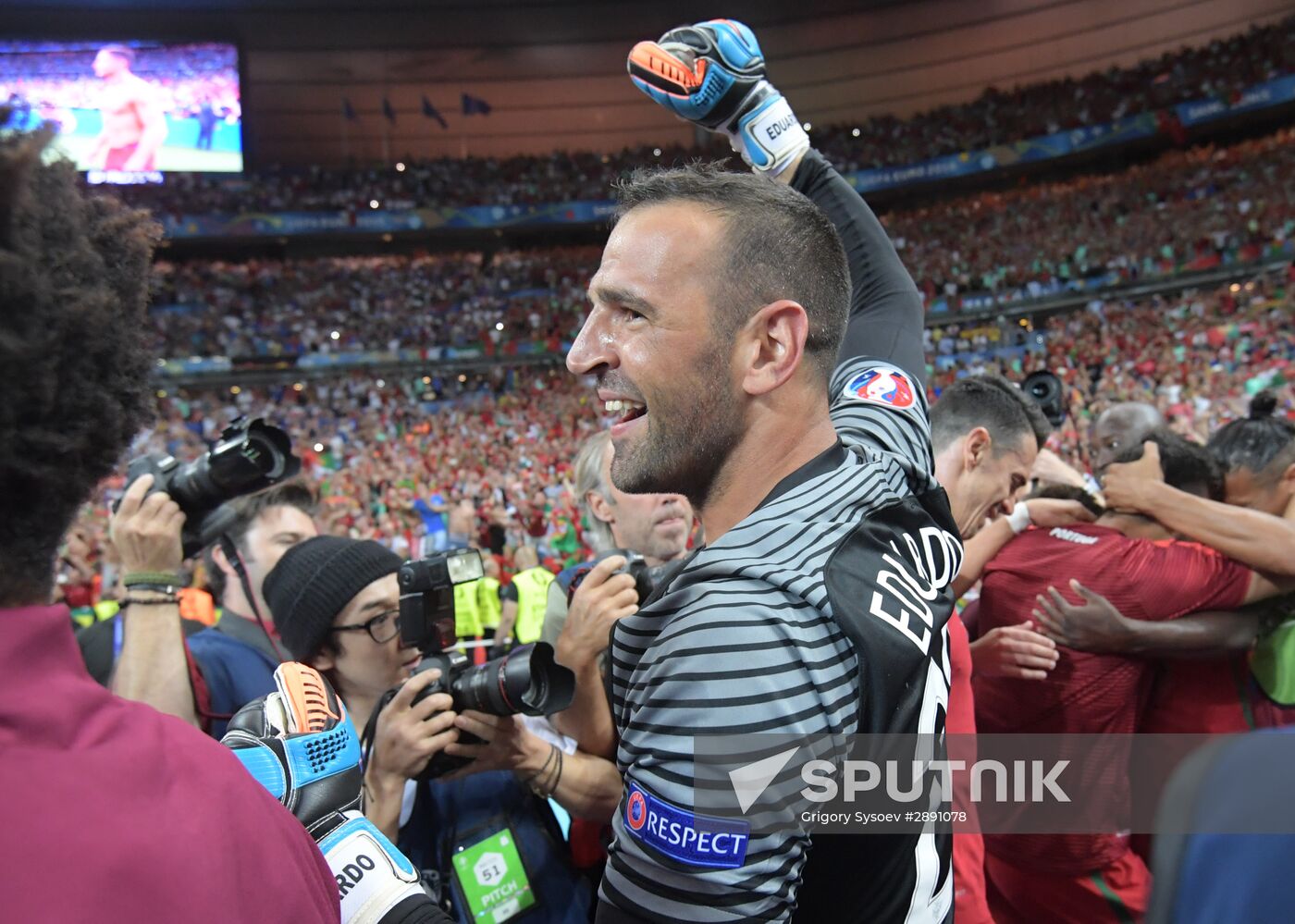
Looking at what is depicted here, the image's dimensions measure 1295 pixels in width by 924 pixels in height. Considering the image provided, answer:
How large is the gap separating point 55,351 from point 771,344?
836mm

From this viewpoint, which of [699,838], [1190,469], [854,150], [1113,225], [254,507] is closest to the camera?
[699,838]

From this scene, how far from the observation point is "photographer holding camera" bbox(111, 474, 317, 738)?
2012 mm

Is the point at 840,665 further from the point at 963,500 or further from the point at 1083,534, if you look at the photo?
the point at 1083,534

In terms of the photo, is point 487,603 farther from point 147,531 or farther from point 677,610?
point 677,610

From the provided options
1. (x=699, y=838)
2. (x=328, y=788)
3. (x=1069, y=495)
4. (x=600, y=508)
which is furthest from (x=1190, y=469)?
(x=328, y=788)

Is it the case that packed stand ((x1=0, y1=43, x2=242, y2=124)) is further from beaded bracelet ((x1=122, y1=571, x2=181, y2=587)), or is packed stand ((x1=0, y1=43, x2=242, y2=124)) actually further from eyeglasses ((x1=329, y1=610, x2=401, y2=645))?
eyeglasses ((x1=329, y1=610, x2=401, y2=645))

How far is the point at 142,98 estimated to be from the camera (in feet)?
73.0

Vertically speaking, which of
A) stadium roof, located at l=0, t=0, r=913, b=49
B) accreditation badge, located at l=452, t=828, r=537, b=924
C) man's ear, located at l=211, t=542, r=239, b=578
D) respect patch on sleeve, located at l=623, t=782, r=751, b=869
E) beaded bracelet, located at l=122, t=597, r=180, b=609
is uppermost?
stadium roof, located at l=0, t=0, r=913, b=49

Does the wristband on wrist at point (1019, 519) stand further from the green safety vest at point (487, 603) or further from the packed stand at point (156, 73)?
the packed stand at point (156, 73)

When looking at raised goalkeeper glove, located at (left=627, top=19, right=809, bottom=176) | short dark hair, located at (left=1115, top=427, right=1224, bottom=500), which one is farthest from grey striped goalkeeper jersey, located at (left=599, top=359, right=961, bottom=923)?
short dark hair, located at (left=1115, top=427, right=1224, bottom=500)

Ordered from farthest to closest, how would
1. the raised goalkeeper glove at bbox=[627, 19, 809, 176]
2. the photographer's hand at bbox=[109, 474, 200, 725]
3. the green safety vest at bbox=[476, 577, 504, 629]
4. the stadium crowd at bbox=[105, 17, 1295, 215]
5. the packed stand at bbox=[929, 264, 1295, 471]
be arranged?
the stadium crowd at bbox=[105, 17, 1295, 215] < the packed stand at bbox=[929, 264, 1295, 471] < the green safety vest at bbox=[476, 577, 504, 629] < the photographer's hand at bbox=[109, 474, 200, 725] < the raised goalkeeper glove at bbox=[627, 19, 809, 176]

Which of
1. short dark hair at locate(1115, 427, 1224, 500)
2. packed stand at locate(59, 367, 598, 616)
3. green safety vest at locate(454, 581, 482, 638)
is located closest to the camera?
short dark hair at locate(1115, 427, 1224, 500)

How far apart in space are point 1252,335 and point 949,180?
9564 mm

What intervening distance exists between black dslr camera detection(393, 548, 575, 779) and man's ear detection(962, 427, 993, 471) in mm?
1421
